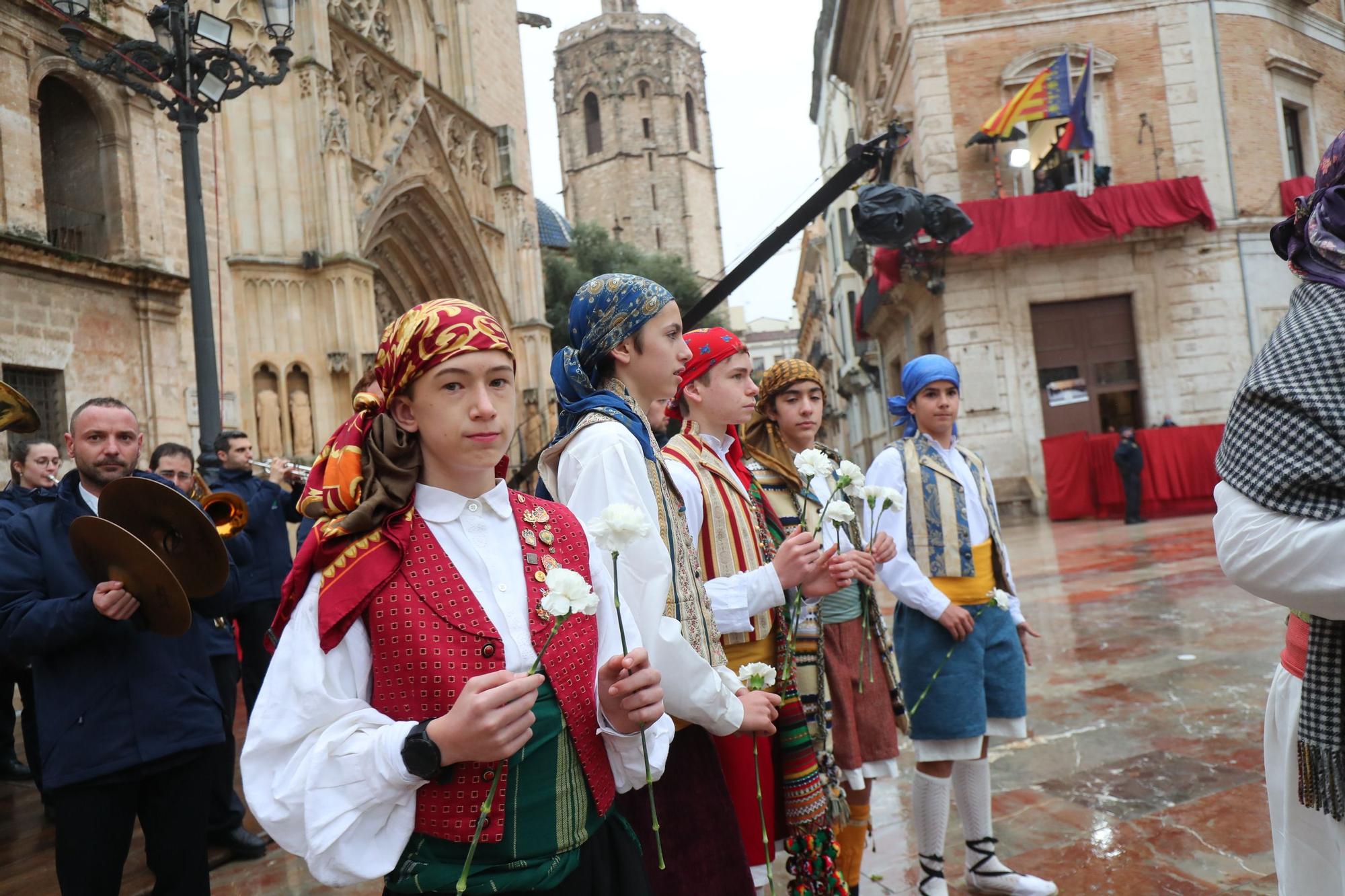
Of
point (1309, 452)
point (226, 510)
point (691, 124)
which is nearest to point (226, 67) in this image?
point (226, 510)

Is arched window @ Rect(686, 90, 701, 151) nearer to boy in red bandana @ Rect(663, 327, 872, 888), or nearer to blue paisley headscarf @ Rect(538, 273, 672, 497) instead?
boy in red bandana @ Rect(663, 327, 872, 888)

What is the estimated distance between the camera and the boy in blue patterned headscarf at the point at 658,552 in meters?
1.92

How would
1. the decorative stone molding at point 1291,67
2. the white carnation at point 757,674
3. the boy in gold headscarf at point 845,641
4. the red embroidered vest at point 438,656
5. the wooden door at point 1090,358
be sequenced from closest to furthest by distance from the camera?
the red embroidered vest at point 438,656 → the white carnation at point 757,674 → the boy in gold headscarf at point 845,641 → the wooden door at point 1090,358 → the decorative stone molding at point 1291,67

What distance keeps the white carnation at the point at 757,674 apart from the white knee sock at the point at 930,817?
1593mm

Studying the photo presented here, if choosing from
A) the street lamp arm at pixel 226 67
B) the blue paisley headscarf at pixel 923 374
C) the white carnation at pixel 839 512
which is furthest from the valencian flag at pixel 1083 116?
the white carnation at pixel 839 512

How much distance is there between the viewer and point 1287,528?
1627 millimetres

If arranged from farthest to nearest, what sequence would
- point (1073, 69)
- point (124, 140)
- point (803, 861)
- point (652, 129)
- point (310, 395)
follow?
1. point (652, 129)
2. point (1073, 69)
3. point (310, 395)
4. point (124, 140)
5. point (803, 861)

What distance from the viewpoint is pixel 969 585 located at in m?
3.53

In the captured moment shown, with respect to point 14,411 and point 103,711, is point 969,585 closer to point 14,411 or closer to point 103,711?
point 103,711

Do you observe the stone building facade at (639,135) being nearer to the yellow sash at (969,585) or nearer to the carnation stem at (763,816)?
the yellow sash at (969,585)

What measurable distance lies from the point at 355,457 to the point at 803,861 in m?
1.65

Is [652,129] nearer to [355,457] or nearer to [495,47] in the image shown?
[495,47]

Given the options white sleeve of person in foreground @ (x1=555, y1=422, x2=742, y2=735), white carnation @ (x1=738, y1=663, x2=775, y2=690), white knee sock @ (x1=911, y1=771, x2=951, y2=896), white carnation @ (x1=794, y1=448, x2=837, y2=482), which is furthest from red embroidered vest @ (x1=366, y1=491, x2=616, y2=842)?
white knee sock @ (x1=911, y1=771, x2=951, y2=896)

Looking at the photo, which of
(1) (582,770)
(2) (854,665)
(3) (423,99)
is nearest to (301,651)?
(1) (582,770)
